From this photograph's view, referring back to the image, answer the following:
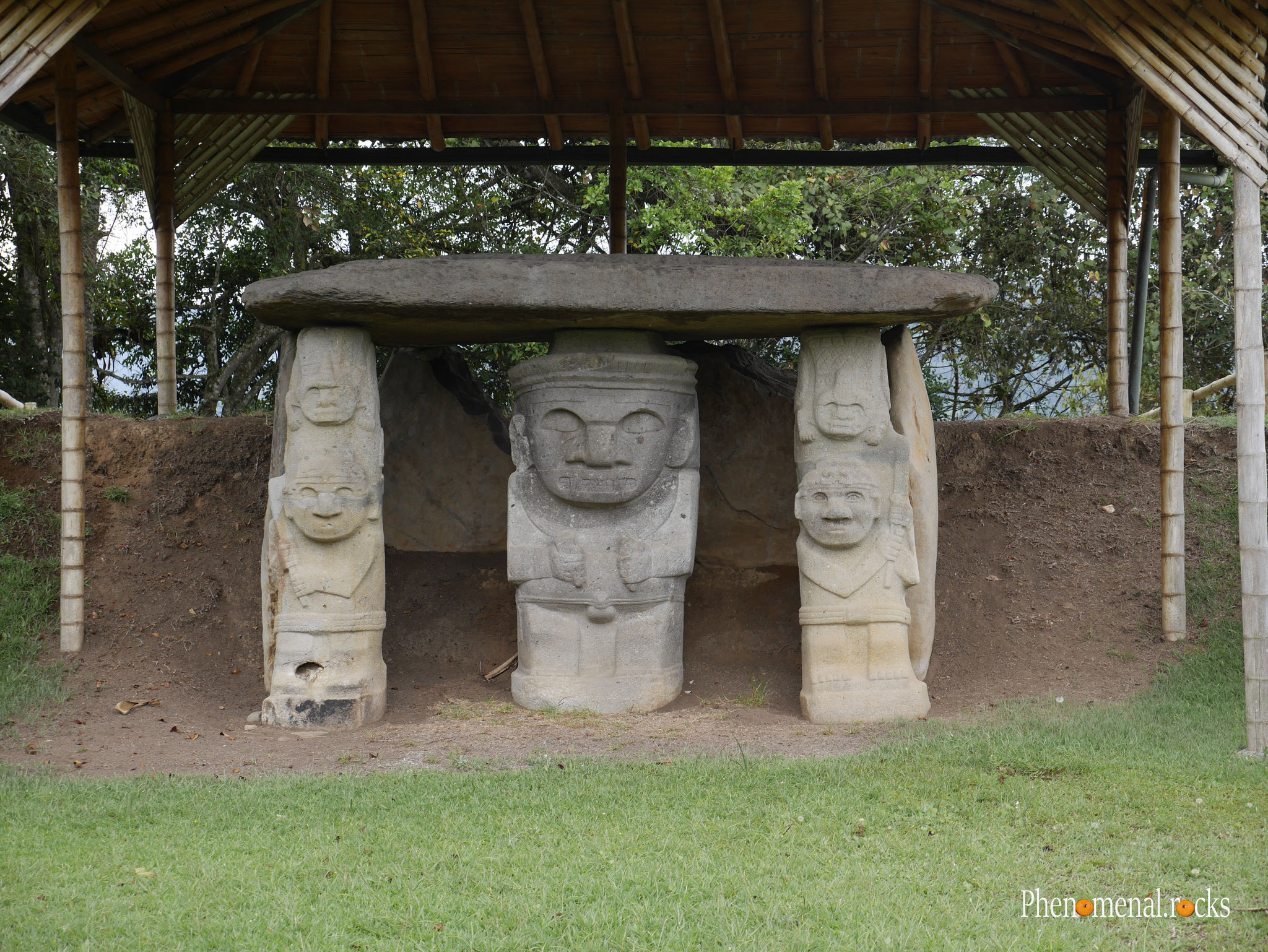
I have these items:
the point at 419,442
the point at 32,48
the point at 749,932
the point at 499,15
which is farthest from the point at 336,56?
the point at 749,932

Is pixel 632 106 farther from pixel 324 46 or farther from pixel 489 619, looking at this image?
pixel 489 619

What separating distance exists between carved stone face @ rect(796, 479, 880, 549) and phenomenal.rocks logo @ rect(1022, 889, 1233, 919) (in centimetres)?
295

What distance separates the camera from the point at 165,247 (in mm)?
9359

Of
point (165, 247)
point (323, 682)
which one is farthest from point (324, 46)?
point (323, 682)

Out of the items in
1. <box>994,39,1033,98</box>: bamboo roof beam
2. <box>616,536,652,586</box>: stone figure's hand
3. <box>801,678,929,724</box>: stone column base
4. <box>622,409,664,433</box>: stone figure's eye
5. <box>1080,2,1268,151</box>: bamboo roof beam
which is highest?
<box>994,39,1033,98</box>: bamboo roof beam

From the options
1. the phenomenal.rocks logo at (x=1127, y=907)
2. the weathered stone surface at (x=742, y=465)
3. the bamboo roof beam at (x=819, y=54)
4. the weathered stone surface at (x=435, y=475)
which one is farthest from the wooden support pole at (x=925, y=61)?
the phenomenal.rocks logo at (x=1127, y=907)

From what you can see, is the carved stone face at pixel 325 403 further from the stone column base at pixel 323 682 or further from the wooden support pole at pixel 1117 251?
the wooden support pole at pixel 1117 251

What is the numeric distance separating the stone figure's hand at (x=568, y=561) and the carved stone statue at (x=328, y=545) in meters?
1.01

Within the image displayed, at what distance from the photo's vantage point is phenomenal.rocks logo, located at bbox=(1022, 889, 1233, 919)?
12.6ft

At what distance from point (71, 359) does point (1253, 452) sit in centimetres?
671

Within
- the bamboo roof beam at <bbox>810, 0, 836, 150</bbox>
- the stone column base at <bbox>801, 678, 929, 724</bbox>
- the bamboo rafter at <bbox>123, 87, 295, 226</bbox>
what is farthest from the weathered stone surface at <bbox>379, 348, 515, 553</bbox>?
the bamboo roof beam at <bbox>810, 0, 836, 150</bbox>

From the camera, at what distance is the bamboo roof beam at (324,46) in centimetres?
861

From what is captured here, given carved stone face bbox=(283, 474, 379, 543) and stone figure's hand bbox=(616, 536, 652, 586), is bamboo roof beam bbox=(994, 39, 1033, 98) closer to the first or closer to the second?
stone figure's hand bbox=(616, 536, 652, 586)

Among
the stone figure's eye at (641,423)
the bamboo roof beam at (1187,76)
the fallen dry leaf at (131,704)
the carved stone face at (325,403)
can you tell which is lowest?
the fallen dry leaf at (131,704)
